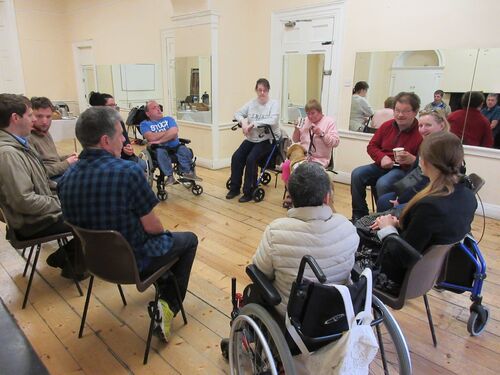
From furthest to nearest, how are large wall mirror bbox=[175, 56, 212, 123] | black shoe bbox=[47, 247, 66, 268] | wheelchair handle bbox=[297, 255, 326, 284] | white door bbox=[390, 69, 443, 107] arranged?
large wall mirror bbox=[175, 56, 212, 123] < white door bbox=[390, 69, 443, 107] < black shoe bbox=[47, 247, 66, 268] < wheelchair handle bbox=[297, 255, 326, 284]

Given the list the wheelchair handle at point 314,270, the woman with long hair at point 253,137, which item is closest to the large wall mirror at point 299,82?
the woman with long hair at point 253,137

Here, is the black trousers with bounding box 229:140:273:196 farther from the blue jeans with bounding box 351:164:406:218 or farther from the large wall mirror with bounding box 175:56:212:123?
the large wall mirror with bounding box 175:56:212:123

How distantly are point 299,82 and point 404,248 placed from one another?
12.9 feet

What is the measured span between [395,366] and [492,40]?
3214mm

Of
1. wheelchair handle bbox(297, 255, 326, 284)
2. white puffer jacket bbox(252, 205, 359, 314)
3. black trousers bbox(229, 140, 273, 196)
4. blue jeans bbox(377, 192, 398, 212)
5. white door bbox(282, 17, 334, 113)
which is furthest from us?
white door bbox(282, 17, 334, 113)

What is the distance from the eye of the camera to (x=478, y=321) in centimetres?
195

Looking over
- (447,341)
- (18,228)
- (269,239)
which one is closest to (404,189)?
(447,341)

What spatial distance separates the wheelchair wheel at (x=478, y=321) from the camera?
1.91 meters

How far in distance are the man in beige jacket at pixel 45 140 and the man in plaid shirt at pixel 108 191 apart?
1312mm

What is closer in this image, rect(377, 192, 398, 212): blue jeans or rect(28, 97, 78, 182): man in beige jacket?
rect(377, 192, 398, 212): blue jeans

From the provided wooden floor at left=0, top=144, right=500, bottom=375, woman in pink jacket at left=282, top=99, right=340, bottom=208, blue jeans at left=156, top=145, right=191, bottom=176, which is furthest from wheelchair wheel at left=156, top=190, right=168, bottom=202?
woman in pink jacket at left=282, top=99, right=340, bottom=208

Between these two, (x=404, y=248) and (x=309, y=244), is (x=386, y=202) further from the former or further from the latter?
(x=309, y=244)

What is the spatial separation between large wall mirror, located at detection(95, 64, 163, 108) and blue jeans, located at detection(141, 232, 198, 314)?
5.04 meters

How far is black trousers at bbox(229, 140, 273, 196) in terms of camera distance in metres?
4.06
